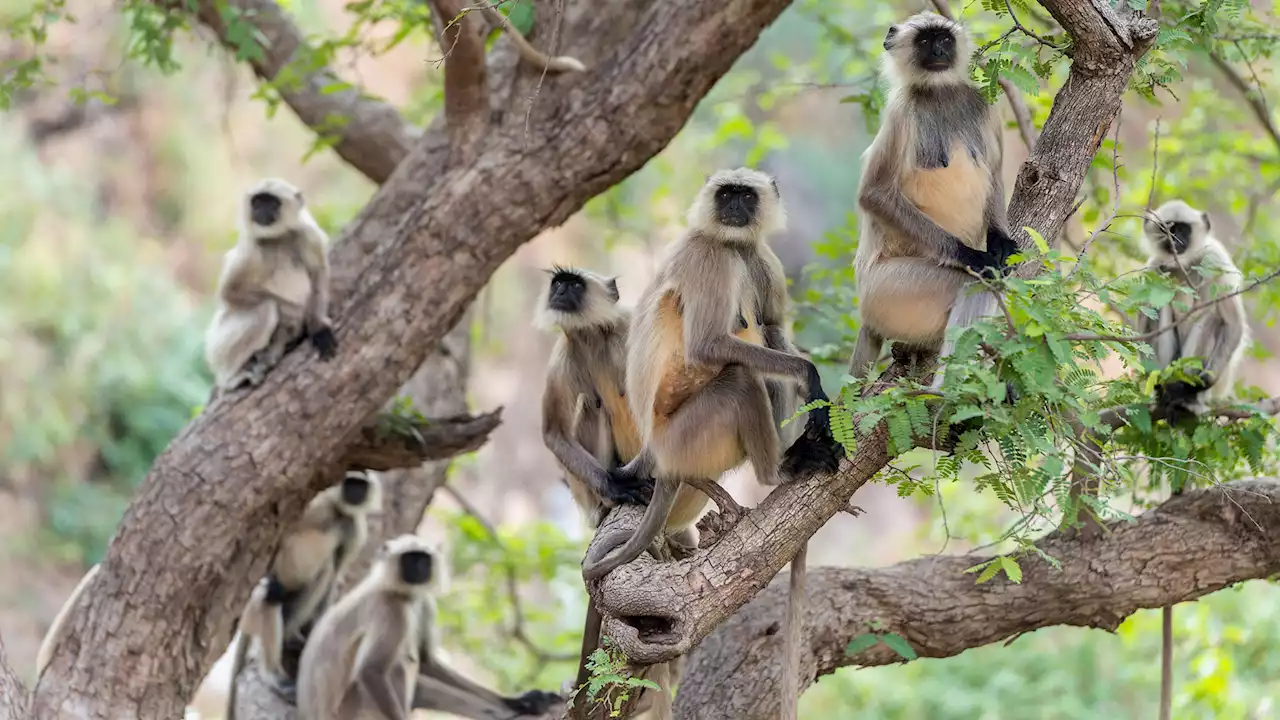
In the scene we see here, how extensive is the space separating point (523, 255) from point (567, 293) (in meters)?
11.9

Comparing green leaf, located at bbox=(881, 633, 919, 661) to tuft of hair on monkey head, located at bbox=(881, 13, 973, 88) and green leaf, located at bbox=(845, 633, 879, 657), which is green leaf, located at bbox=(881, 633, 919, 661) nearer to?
green leaf, located at bbox=(845, 633, 879, 657)

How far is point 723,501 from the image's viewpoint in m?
2.94

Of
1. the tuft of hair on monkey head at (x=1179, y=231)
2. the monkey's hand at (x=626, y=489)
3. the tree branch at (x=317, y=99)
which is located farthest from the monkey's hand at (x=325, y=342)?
the tuft of hair on monkey head at (x=1179, y=231)

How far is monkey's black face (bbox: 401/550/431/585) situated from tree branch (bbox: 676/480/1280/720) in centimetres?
162

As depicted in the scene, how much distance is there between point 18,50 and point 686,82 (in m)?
10.3

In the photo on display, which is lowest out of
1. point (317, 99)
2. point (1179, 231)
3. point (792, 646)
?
A: point (792, 646)

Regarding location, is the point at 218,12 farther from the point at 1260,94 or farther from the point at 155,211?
the point at 155,211

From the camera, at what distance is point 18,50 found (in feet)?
40.3

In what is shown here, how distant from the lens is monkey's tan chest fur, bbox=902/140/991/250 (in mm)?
3119

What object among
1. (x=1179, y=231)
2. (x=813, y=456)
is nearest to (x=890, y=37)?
(x=813, y=456)

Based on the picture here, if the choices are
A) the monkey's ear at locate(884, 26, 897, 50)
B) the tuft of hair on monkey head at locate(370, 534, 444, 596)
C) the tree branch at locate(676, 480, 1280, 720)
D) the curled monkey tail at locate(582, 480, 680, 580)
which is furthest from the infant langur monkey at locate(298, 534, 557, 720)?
the monkey's ear at locate(884, 26, 897, 50)

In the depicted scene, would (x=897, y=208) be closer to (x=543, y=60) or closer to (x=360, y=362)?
(x=543, y=60)

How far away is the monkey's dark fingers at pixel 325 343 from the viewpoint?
4.34 meters

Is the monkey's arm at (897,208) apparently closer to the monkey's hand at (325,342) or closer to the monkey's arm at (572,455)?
the monkey's arm at (572,455)
